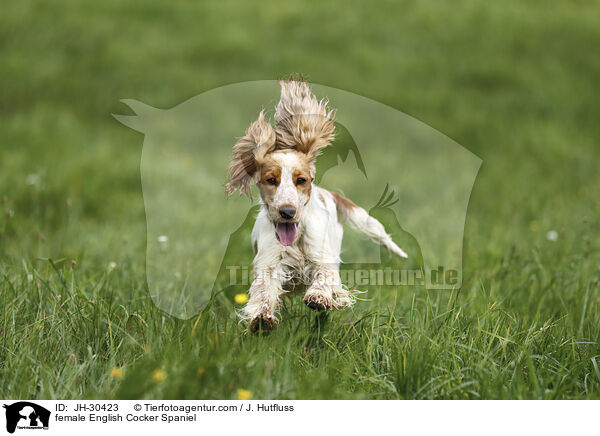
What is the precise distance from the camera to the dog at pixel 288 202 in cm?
189

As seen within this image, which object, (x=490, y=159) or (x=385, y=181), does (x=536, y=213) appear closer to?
(x=490, y=159)

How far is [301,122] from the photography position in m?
1.95

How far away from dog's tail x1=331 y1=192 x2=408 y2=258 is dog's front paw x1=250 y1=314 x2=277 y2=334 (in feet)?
1.71

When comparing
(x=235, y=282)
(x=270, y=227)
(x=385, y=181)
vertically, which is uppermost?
(x=385, y=181)

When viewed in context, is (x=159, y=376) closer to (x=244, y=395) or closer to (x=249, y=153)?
(x=244, y=395)

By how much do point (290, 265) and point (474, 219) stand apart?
4.19 meters

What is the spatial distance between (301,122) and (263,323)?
2.30 ft

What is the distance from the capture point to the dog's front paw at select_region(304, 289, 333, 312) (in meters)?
1.82

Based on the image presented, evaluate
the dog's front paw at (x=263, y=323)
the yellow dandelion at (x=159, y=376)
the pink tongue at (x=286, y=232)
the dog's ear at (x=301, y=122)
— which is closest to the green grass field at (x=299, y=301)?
the yellow dandelion at (x=159, y=376)

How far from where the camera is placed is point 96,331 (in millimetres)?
2684

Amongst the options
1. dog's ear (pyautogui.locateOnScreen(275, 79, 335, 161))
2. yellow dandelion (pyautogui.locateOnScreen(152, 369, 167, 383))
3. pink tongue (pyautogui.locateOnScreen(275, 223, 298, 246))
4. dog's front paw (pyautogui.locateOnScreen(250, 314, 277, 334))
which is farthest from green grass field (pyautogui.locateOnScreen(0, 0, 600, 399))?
dog's ear (pyautogui.locateOnScreen(275, 79, 335, 161))

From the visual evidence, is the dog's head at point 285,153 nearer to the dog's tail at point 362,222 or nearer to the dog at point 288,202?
the dog at point 288,202
